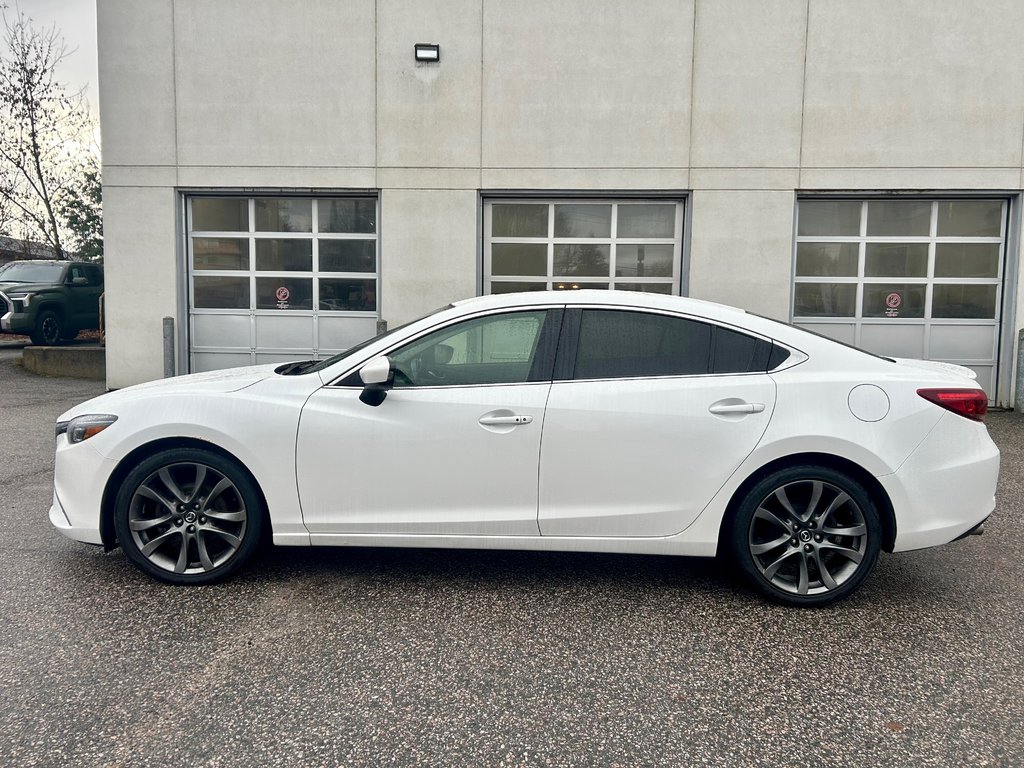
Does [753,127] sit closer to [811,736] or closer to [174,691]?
[811,736]

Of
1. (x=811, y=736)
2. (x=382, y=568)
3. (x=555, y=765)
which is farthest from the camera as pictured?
(x=382, y=568)

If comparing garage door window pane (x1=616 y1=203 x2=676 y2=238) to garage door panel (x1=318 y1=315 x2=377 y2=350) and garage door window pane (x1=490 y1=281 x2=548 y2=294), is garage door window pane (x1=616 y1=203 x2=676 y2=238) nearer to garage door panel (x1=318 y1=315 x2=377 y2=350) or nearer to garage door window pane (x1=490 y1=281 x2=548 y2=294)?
garage door window pane (x1=490 y1=281 x2=548 y2=294)

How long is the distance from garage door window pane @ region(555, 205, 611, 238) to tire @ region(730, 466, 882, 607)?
719 cm

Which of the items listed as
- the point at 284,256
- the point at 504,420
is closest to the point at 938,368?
the point at 504,420

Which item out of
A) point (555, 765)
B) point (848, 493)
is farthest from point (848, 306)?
point (555, 765)

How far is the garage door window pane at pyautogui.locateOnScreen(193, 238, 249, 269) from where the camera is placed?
35.2 feet

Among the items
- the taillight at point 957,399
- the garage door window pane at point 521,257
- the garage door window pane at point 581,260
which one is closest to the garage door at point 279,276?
the garage door window pane at point 521,257

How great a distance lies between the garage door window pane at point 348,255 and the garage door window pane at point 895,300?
271 inches

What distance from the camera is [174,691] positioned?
2820 millimetres

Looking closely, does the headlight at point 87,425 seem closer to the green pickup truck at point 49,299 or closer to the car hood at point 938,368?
the car hood at point 938,368

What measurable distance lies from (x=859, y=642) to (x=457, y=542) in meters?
1.89

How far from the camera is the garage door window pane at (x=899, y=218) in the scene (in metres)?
10.0

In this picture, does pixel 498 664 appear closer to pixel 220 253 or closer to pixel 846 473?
pixel 846 473

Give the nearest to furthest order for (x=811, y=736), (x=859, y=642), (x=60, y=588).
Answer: (x=811, y=736)
(x=859, y=642)
(x=60, y=588)
